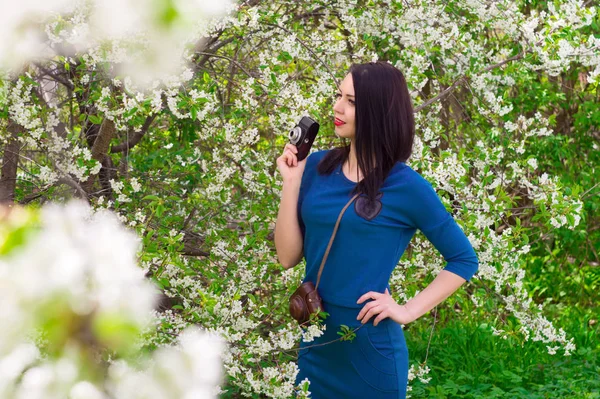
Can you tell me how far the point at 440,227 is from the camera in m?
2.44

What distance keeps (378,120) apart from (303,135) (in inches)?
10.4

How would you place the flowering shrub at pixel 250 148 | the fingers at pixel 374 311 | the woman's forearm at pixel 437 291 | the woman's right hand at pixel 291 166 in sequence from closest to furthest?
the fingers at pixel 374 311 → the woman's forearm at pixel 437 291 → the woman's right hand at pixel 291 166 → the flowering shrub at pixel 250 148

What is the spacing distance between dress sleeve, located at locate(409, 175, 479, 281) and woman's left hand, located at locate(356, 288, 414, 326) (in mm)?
212

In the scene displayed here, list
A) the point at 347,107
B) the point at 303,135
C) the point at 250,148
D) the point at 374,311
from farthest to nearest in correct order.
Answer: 1. the point at 250,148
2. the point at 303,135
3. the point at 347,107
4. the point at 374,311

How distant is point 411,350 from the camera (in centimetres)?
505

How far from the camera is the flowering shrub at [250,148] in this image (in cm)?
310

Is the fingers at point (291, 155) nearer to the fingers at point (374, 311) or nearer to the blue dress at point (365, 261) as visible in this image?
the blue dress at point (365, 261)

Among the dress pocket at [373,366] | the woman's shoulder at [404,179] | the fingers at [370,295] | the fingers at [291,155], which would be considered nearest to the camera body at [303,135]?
the fingers at [291,155]

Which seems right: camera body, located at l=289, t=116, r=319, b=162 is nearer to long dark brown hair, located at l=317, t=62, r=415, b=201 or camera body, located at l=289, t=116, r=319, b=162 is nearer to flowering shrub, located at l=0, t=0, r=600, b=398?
long dark brown hair, located at l=317, t=62, r=415, b=201

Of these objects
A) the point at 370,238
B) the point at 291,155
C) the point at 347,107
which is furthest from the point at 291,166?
the point at 370,238

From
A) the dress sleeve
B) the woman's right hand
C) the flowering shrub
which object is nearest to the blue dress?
the dress sleeve

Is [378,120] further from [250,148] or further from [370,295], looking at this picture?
[250,148]

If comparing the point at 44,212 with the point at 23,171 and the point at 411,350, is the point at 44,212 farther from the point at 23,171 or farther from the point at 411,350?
the point at 411,350

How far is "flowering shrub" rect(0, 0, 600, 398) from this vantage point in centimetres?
310
